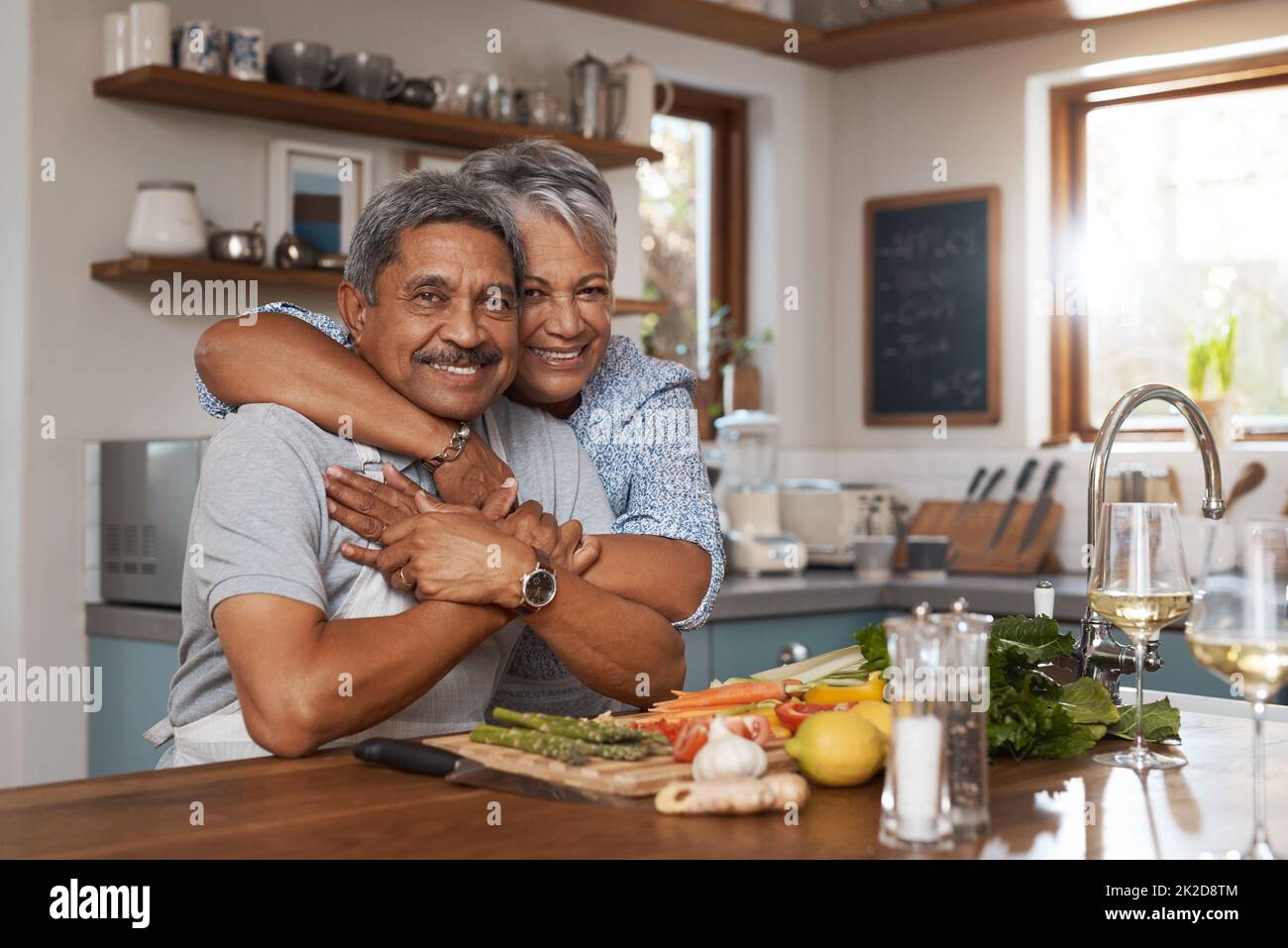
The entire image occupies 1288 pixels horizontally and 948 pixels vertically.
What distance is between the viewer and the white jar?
296cm

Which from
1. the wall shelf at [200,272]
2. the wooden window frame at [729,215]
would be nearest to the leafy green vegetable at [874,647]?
the wall shelf at [200,272]

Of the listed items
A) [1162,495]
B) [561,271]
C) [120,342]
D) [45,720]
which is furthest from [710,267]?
[561,271]

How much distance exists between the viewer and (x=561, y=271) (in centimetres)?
182

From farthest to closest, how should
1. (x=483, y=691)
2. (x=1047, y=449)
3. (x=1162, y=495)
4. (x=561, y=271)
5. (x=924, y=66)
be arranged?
(x=924, y=66) < (x=1047, y=449) < (x=1162, y=495) < (x=561, y=271) < (x=483, y=691)

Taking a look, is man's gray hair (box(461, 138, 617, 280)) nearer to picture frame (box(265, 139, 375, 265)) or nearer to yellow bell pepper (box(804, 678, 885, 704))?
yellow bell pepper (box(804, 678, 885, 704))

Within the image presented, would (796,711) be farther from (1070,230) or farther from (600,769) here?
(1070,230)

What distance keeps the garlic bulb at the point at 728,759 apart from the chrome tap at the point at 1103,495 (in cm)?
49

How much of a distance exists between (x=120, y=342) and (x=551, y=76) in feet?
4.55

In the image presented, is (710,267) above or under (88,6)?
under

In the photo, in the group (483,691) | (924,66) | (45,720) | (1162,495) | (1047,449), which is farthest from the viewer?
(924,66)

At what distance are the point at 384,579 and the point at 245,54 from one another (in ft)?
6.12

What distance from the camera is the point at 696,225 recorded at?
4.48 metres

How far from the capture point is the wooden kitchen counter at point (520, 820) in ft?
3.34

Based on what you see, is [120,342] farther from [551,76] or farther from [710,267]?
[710,267]
